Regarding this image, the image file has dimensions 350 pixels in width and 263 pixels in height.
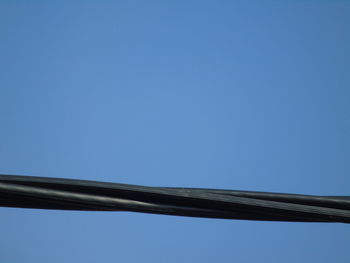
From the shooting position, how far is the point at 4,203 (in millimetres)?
1509

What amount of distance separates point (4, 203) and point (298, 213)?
939mm

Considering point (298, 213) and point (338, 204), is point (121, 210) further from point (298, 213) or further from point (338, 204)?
point (338, 204)

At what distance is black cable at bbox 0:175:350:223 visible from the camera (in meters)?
1.48

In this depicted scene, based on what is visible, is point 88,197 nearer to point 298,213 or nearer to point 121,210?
point 121,210

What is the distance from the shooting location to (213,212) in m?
1.51

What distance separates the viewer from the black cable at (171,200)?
148 cm

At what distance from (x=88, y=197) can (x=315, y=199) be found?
731mm

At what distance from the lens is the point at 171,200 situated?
1516mm

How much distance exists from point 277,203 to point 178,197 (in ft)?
1.02

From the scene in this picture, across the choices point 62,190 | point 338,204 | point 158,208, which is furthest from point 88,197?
point 338,204

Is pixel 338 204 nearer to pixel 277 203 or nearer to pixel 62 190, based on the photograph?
pixel 277 203

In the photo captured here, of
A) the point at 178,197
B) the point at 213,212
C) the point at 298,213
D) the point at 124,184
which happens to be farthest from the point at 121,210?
the point at 298,213

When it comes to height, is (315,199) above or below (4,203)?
above

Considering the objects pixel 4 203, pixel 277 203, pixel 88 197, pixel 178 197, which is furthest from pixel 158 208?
pixel 4 203
